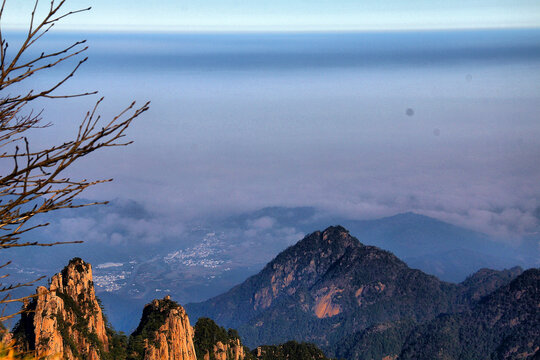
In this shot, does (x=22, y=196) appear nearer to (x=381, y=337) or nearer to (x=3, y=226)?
(x=3, y=226)

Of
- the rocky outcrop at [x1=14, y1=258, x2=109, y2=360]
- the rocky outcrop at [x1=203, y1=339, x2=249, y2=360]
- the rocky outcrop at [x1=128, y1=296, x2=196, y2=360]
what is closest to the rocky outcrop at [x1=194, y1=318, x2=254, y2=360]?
the rocky outcrop at [x1=203, y1=339, x2=249, y2=360]

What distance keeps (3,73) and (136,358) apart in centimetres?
5325

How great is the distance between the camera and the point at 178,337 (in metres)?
64.4

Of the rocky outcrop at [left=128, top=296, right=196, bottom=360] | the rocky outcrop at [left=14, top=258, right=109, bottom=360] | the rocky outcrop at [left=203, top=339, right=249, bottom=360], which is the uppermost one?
the rocky outcrop at [left=14, top=258, right=109, bottom=360]

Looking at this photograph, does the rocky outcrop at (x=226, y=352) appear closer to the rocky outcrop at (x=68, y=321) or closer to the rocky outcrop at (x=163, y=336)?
the rocky outcrop at (x=163, y=336)

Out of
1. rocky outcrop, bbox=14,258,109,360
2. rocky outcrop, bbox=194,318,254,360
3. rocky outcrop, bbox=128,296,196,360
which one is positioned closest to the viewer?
rocky outcrop, bbox=14,258,109,360

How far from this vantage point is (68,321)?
51.5 metres

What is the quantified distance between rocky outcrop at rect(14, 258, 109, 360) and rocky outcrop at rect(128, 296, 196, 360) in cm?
378

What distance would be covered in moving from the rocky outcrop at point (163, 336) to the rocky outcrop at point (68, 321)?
3.78 metres

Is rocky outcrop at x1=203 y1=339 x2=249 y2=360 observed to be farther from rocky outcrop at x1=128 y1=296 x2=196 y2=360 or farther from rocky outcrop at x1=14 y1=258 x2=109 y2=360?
rocky outcrop at x1=14 y1=258 x2=109 y2=360

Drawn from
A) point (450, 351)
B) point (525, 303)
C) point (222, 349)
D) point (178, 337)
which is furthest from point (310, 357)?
point (525, 303)

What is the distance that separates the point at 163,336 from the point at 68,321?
13.9 m

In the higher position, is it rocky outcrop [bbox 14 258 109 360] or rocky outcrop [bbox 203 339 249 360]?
rocky outcrop [bbox 14 258 109 360]

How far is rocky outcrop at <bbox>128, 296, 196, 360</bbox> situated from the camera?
199ft
